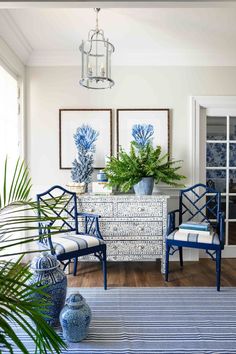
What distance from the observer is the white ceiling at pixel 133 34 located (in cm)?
271

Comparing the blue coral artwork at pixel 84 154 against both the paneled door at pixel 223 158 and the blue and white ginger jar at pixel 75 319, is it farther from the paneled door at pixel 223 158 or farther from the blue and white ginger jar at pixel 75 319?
the blue and white ginger jar at pixel 75 319

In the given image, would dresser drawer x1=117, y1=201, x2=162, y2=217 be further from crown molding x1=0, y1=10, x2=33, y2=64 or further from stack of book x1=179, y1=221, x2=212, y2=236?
crown molding x1=0, y1=10, x2=33, y2=64

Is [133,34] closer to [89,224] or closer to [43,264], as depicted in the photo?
[89,224]

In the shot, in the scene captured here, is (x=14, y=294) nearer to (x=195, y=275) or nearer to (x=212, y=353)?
(x=212, y=353)

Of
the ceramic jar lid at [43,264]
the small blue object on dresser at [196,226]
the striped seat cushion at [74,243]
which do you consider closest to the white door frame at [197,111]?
the small blue object on dresser at [196,226]

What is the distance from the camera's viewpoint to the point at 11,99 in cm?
358

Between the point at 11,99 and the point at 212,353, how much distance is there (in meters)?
3.23

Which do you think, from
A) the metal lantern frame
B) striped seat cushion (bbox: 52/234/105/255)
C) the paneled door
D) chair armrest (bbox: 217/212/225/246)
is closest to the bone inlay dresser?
striped seat cushion (bbox: 52/234/105/255)

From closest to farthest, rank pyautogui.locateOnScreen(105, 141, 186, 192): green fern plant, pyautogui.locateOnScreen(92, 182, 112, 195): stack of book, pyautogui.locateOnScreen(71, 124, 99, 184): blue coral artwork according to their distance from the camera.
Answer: pyautogui.locateOnScreen(105, 141, 186, 192): green fern plant
pyautogui.locateOnScreen(92, 182, 112, 195): stack of book
pyautogui.locateOnScreen(71, 124, 99, 184): blue coral artwork

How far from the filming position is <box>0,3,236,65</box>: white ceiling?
2707 mm

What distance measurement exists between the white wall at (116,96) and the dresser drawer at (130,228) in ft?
2.74

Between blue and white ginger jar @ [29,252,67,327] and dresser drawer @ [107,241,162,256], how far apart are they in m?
1.13

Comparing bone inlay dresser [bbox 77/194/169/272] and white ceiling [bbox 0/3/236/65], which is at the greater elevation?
white ceiling [bbox 0/3/236/65]

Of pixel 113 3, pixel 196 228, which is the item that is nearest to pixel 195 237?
pixel 196 228
